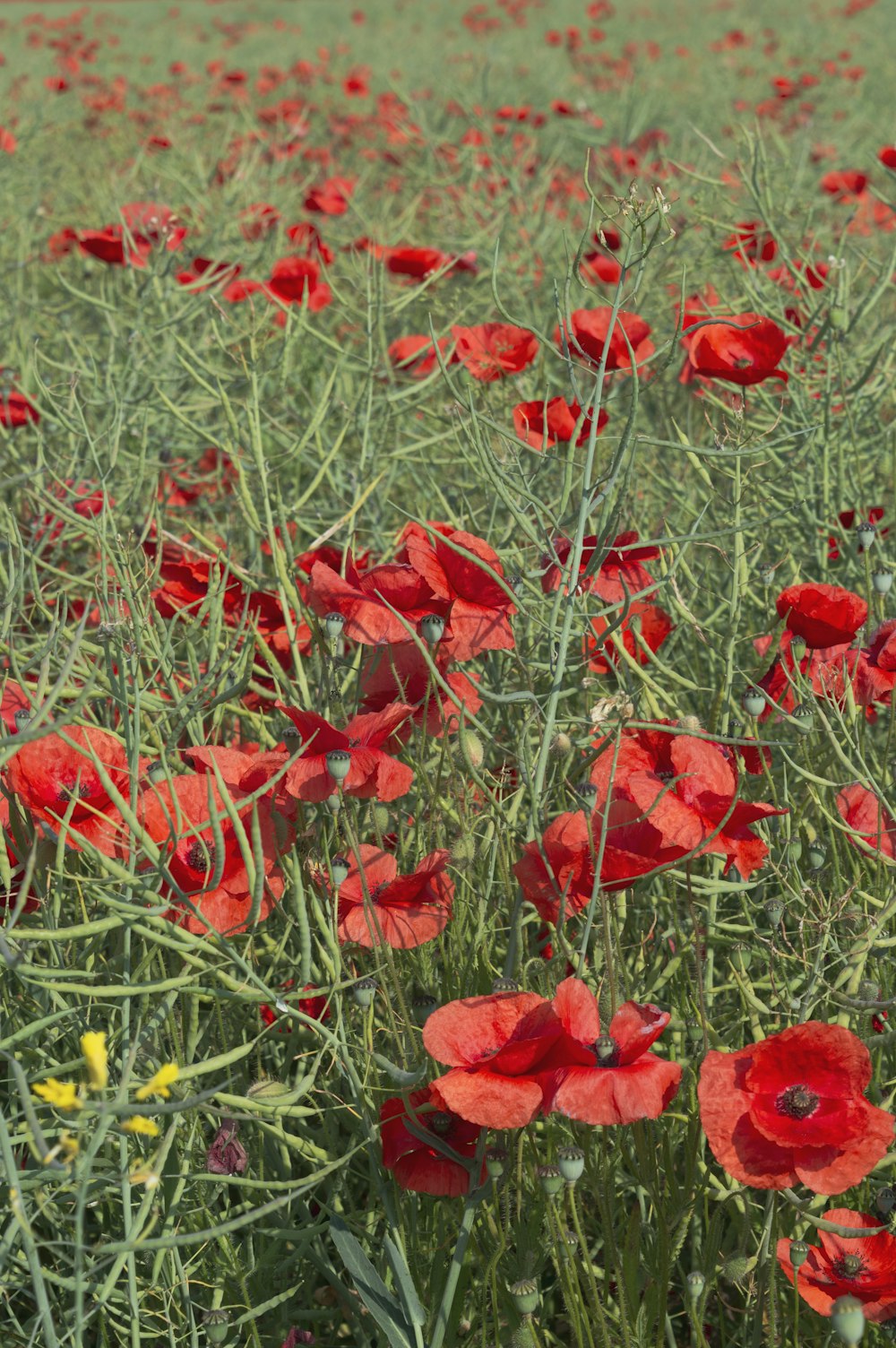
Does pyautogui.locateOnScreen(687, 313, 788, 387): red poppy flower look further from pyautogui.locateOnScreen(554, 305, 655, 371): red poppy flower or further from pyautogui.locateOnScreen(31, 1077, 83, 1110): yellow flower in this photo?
pyautogui.locateOnScreen(31, 1077, 83, 1110): yellow flower

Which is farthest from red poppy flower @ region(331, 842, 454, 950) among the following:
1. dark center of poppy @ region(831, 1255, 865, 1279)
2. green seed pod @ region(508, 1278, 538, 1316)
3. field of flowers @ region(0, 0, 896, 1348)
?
dark center of poppy @ region(831, 1255, 865, 1279)

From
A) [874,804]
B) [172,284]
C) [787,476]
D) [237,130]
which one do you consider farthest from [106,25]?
[874,804]

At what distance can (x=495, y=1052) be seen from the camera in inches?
33.6

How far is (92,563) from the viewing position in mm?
1666

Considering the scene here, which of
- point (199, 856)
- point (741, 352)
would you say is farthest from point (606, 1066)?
point (741, 352)

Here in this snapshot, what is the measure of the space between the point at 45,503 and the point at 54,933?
24.3 inches

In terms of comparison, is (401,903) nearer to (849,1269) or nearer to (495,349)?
(849,1269)

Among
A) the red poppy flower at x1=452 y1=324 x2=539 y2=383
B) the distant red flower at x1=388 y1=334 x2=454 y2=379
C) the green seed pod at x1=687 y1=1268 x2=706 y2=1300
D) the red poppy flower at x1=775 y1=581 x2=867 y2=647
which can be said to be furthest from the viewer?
the distant red flower at x1=388 y1=334 x2=454 y2=379

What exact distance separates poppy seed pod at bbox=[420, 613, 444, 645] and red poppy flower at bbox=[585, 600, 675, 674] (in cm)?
12

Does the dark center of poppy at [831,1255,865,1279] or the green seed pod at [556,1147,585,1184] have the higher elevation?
the green seed pod at [556,1147,585,1184]

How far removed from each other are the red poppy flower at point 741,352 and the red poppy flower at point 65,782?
769 mm

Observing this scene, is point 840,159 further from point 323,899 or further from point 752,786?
point 323,899

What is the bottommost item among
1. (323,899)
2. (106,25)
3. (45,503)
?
(106,25)

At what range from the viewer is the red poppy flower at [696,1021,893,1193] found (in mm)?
790
